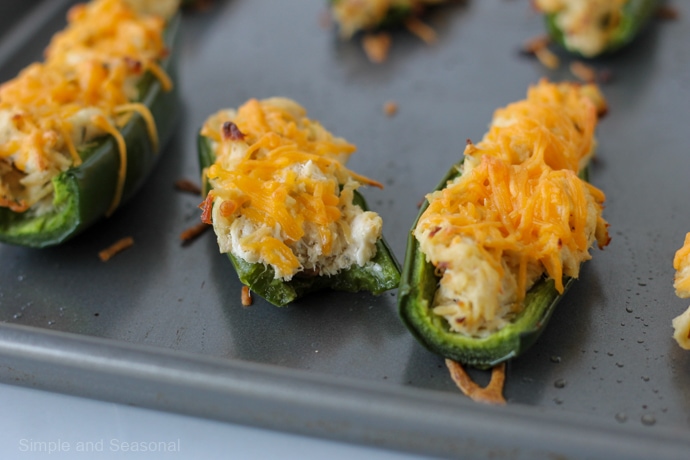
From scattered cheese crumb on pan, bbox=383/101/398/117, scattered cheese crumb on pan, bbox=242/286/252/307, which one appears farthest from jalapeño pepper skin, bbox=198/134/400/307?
scattered cheese crumb on pan, bbox=383/101/398/117

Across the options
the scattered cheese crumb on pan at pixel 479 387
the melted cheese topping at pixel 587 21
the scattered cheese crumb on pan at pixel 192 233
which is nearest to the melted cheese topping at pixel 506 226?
the scattered cheese crumb on pan at pixel 479 387

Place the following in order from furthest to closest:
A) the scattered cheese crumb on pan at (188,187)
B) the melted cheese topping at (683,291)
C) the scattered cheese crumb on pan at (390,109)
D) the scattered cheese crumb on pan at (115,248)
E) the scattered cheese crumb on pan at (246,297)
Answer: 1. the scattered cheese crumb on pan at (390,109)
2. the scattered cheese crumb on pan at (188,187)
3. the scattered cheese crumb on pan at (115,248)
4. the scattered cheese crumb on pan at (246,297)
5. the melted cheese topping at (683,291)

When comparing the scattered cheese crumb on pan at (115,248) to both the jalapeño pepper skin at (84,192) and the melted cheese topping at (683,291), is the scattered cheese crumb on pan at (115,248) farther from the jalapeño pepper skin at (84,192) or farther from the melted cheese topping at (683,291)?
the melted cheese topping at (683,291)

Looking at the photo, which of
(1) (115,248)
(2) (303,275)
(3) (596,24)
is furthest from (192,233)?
(3) (596,24)

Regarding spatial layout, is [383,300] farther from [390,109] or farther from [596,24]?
[596,24]

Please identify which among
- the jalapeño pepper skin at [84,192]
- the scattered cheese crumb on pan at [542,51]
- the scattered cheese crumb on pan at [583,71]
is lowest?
the scattered cheese crumb on pan at [583,71]

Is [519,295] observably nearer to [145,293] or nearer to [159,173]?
[145,293]
